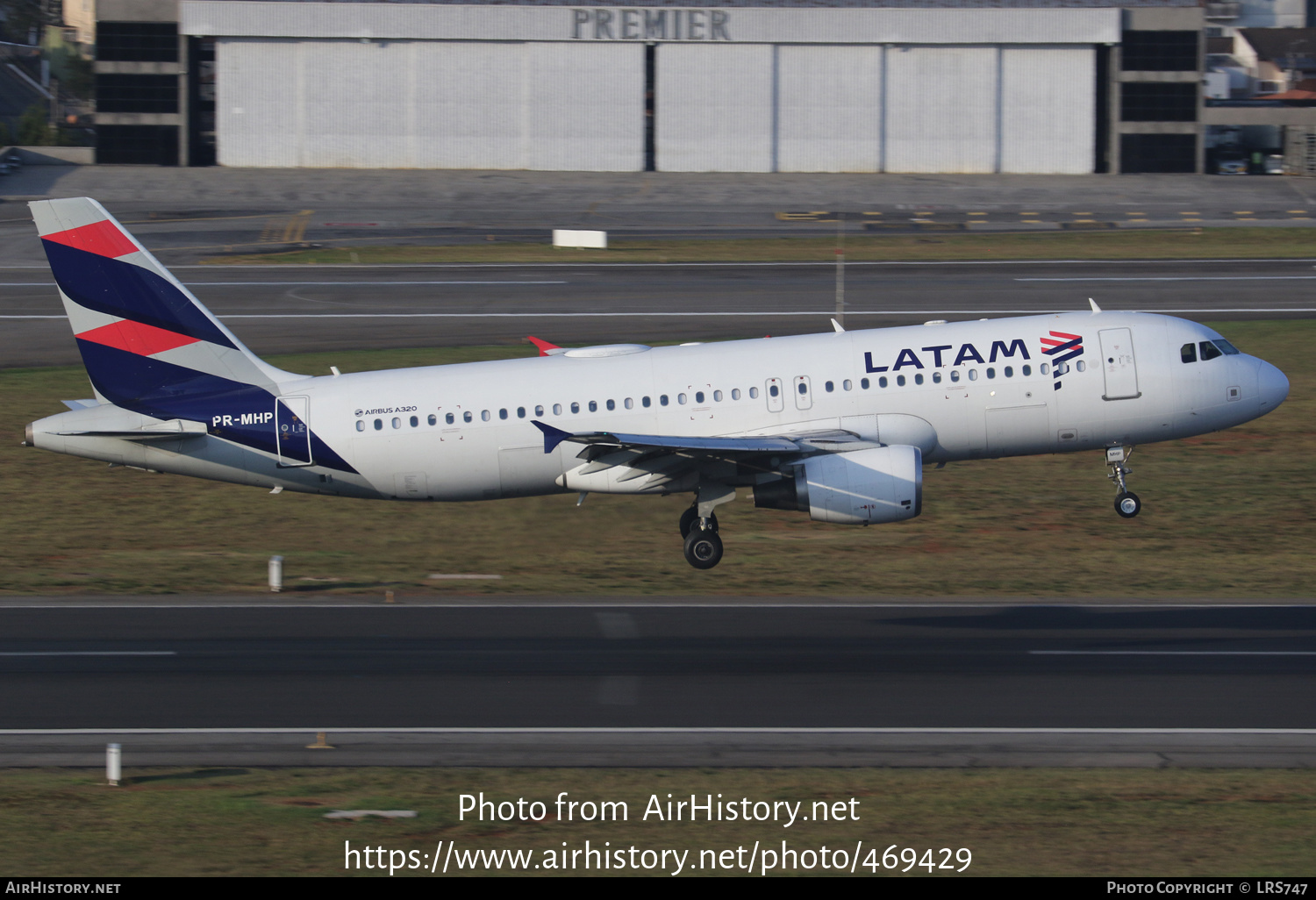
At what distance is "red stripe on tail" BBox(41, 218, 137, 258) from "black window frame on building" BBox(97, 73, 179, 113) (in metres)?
85.3

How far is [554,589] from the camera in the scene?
29906 millimetres

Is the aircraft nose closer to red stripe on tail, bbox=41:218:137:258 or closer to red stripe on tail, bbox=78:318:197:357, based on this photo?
red stripe on tail, bbox=78:318:197:357

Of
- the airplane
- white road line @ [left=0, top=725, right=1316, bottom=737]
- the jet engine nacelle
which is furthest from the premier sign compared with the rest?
white road line @ [left=0, top=725, right=1316, bottom=737]

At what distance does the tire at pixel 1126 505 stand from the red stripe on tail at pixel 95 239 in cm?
2153

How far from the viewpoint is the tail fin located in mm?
29203

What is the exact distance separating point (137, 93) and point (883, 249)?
207 ft

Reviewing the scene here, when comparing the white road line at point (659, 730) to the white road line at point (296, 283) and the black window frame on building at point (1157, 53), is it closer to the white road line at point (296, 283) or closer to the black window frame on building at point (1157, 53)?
the white road line at point (296, 283)

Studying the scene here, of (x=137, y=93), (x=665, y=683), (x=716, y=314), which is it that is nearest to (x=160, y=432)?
(x=665, y=683)

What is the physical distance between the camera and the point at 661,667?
77.8 feet

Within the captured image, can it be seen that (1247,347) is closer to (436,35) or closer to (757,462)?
(757,462)

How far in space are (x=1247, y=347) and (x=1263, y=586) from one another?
76.2ft

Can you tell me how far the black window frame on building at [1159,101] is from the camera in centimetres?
10656

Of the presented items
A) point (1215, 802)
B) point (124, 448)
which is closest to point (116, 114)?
point (124, 448)
